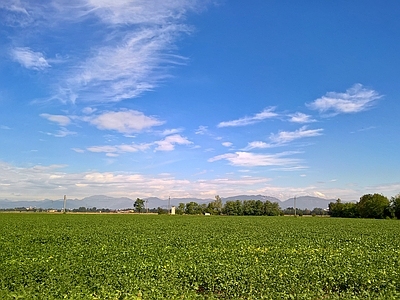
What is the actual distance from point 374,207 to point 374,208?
12.9 inches

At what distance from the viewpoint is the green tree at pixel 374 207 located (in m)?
114

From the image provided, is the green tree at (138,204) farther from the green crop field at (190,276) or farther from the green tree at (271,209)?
the green crop field at (190,276)

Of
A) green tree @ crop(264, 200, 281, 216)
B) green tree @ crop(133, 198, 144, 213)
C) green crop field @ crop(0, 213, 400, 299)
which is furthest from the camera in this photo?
green tree @ crop(133, 198, 144, 213)

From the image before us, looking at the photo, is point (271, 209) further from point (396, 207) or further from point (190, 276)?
point (190, 276)

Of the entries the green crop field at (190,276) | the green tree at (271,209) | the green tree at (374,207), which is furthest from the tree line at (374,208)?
→ the green crop field at (190,276)

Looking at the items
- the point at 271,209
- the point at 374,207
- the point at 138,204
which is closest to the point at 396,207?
the point at 374,207

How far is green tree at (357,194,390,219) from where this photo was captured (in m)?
114

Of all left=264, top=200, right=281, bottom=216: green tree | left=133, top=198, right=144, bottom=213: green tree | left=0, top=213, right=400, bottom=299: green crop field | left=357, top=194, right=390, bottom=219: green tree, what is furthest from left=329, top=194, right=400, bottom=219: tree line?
left=0, top=213, right=400, bottom=299: green crop field

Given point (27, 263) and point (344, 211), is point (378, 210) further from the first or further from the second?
point (27, 263)

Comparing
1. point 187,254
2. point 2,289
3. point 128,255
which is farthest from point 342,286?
point 2,289

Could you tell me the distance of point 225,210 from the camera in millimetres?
167375

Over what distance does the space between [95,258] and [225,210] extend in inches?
6038

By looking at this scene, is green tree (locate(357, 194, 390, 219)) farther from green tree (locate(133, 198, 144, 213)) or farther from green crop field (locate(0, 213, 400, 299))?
green crop field (locate(0, 213, 400, 299))

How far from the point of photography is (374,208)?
115m
